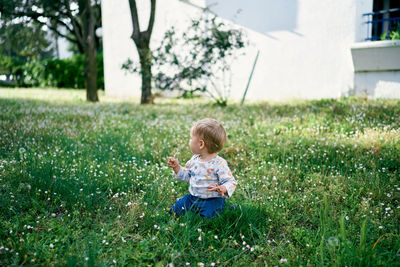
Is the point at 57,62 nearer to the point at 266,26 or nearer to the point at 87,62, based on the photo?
the point at 87,62

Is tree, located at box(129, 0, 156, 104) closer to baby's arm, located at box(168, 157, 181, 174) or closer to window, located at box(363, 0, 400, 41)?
window, located at box(363, 0, 400, 41)

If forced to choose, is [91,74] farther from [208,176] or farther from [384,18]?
[384,18]

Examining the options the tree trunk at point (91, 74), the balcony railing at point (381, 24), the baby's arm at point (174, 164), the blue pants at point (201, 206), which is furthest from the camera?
the tree trunk at point (91, 74)

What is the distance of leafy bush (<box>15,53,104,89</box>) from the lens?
24828 mm

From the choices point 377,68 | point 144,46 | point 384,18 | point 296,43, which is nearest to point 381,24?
point 384,18

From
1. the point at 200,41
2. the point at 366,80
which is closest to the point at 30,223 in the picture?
the point at 200,41

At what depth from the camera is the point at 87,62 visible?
44.0ft

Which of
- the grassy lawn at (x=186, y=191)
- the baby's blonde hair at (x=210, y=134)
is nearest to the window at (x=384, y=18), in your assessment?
the grassy lawn at (x=186, y=191)

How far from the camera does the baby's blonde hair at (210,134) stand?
10.0 ft

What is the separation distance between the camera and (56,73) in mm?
26406

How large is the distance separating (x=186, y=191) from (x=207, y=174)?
0.80 m

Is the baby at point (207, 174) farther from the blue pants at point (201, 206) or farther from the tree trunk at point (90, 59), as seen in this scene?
the tree trunk at point (90, 59)

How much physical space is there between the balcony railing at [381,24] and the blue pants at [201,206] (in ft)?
32.5

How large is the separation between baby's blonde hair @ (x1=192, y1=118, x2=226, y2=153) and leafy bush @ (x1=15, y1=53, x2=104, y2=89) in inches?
860
